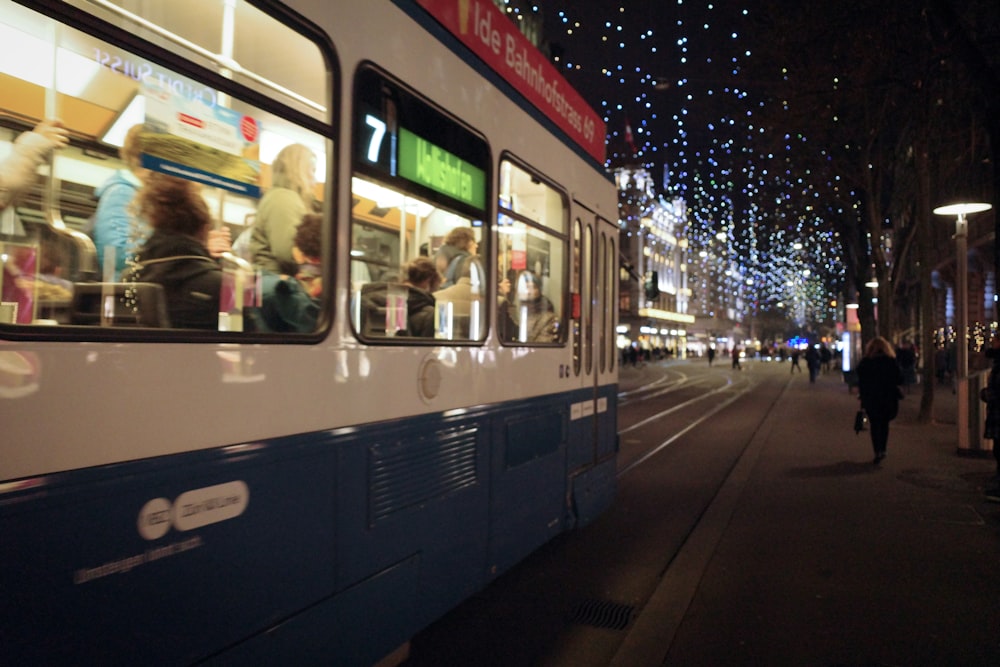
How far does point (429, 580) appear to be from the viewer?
3682mm

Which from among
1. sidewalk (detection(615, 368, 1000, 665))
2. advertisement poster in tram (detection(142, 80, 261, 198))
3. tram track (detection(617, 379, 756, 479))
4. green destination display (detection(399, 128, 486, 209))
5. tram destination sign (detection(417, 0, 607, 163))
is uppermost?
tram destination sign (detection(417, 0, 607, 163))

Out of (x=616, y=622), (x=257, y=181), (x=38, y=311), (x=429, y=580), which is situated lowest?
(x=616, y=622)

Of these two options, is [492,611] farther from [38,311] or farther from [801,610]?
[38,311]

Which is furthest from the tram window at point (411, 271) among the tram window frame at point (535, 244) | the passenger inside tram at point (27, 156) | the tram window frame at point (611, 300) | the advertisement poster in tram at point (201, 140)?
the tram window frame at point (611, 300)

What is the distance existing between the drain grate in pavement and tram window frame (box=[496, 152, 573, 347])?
1.71 m

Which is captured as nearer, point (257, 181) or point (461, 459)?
point (257, 181)

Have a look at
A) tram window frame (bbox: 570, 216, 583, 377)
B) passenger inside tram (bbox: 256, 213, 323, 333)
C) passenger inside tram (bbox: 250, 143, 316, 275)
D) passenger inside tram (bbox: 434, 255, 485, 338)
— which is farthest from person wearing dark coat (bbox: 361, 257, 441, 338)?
tram window frame (bbox: 570, 216, 583, 377)

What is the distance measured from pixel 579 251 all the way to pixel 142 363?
4.18m

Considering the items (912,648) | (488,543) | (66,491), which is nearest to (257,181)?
(66,491)

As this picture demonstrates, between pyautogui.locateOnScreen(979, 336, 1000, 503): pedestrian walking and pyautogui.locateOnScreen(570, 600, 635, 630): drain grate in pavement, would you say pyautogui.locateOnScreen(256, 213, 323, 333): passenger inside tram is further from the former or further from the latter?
pyautogui.locateOnScreen(979, 336, 1000, 503): pedestrian walking

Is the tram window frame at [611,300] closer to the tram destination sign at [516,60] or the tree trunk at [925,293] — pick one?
the tram destination sign at [516,60]

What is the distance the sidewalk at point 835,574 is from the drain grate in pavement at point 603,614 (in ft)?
0.47

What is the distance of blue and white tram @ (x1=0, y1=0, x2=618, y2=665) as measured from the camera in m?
1.98

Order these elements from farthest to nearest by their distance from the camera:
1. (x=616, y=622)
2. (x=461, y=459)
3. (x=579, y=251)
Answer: (x=579, y=251) < (x=616, y=622) < (x=461, y=459)
